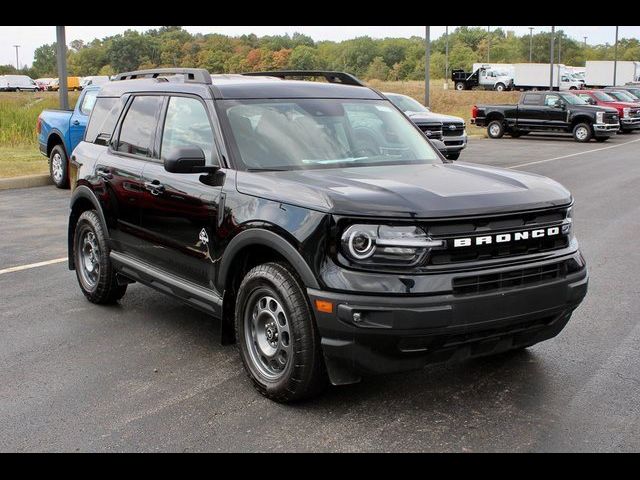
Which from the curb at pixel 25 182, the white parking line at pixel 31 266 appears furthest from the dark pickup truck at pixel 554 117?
the white parking line at pixel 31 266

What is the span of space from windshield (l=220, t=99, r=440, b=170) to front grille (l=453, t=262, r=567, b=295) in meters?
1.36

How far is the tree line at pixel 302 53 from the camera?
47.1 meters

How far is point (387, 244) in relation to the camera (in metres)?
3.90

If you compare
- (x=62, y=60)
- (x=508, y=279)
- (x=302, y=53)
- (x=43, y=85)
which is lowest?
(x=508, y=279)

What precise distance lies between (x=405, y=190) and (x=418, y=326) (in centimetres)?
76

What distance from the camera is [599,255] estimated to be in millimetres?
8352

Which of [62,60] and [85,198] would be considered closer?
[85,198]

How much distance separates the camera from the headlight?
3898mm

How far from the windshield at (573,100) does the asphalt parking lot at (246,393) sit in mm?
23576

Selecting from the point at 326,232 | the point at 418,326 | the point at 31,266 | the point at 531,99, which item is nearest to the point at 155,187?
the point at 326,232

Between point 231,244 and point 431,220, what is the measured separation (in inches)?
51.0

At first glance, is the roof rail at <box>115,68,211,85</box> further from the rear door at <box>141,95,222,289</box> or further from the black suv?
the rear door at <box>141,95,222,289</box>

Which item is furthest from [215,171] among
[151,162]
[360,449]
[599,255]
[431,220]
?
[599,255]

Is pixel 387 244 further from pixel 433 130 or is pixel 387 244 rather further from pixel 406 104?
pixel 406 104
